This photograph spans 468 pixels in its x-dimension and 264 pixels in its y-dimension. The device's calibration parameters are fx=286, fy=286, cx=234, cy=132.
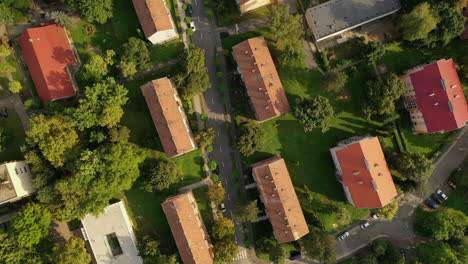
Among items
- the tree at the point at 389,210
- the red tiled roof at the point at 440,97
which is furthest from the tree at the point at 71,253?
the red tiled roof at the point at 440,97

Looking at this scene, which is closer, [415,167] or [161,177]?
[415,167]

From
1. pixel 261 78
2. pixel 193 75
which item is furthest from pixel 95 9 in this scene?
pixel 261 78

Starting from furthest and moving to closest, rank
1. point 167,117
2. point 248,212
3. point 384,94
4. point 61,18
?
point 61,18, point 167,117, point 248,212, point 384,94

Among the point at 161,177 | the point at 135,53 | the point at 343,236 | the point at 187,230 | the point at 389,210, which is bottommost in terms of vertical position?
the point at 343,236

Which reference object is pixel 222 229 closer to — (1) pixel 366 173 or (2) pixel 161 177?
(2) pixel 161 177

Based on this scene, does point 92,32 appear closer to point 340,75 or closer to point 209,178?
point 209,178

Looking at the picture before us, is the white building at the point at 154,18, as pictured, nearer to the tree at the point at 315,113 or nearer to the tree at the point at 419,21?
the tree at the point at 315,113
